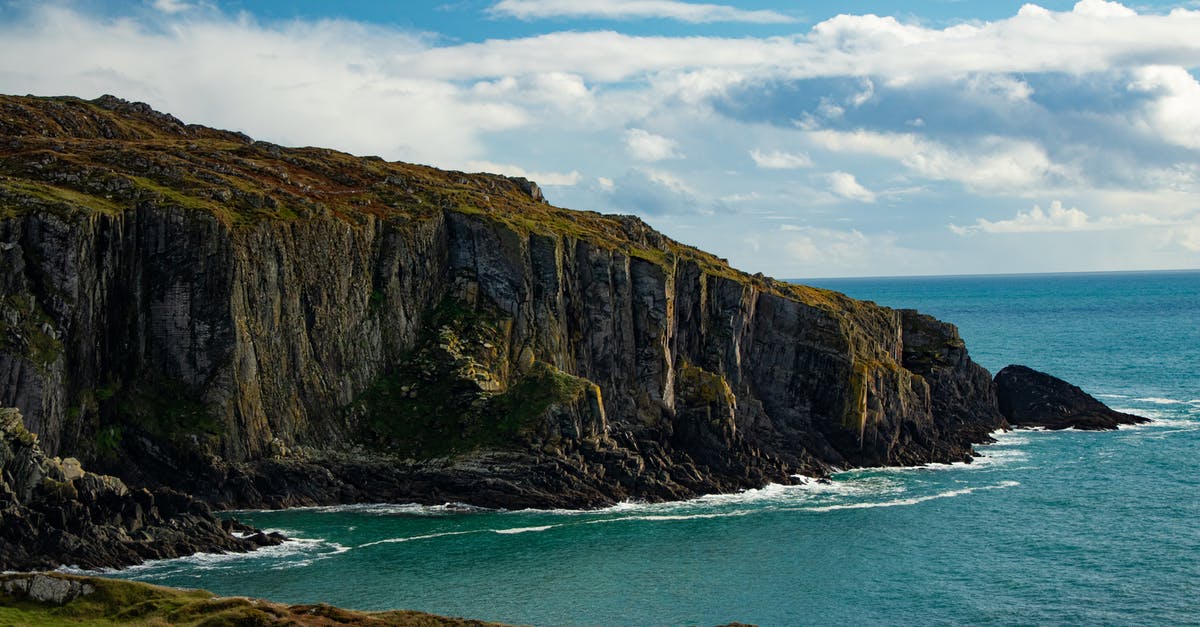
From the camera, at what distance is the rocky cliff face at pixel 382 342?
107m

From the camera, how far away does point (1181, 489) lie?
12031cm

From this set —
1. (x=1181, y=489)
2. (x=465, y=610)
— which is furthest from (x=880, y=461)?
(x=465, y=610)

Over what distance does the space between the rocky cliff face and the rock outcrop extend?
1192 centimetres

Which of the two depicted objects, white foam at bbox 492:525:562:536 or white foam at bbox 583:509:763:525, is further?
white foam at bbox 583:509:763:525

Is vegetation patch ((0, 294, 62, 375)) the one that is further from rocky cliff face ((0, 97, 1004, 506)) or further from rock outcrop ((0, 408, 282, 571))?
rock outcrop ((0, 408, 282, 571))

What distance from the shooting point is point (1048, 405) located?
6531 inches

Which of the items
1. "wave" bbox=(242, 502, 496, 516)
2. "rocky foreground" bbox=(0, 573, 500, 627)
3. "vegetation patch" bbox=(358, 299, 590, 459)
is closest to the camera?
"rocky foreground" bbox=(0, 573, 500, 627)

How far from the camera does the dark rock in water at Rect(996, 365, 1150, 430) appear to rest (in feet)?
525

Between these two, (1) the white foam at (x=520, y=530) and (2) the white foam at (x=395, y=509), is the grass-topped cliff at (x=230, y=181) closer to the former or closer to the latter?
(2) the white foam at (x=395, y=509)

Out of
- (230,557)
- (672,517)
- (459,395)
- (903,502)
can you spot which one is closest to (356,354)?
(459,395)

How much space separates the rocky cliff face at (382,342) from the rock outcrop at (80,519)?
11925 mm

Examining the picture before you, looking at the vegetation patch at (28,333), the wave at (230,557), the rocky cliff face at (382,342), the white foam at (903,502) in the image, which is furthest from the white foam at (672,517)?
the vegetation patch at (28,333)

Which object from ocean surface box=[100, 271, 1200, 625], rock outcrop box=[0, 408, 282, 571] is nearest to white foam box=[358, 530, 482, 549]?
ocean surface box=[100, 271, 1200, 625]

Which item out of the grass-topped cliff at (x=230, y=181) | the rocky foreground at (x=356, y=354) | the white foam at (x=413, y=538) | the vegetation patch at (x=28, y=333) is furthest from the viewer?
the grass-topped cliff at (x=230, y=181)
